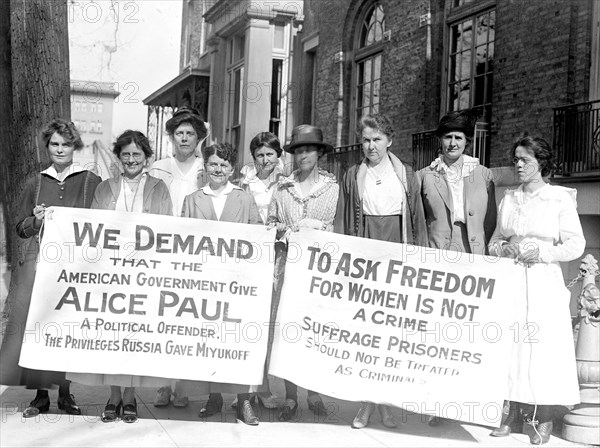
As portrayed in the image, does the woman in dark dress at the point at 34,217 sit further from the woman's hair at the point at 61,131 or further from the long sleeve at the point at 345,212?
the long sleeve at the point at 345,212

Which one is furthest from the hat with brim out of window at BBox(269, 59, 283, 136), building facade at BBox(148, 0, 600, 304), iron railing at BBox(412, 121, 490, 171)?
window at BBox(269, 59, 283, 136)

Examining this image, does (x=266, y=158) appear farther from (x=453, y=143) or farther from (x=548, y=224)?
(x=548, y=224)

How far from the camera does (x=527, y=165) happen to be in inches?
215

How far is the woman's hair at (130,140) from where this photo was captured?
5.52 m

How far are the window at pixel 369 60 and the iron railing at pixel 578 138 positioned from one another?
6085 mm

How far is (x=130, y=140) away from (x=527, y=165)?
2.69m

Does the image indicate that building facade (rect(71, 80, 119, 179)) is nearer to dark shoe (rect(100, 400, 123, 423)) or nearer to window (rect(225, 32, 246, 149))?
window (rect(225, 32, 246, 149))

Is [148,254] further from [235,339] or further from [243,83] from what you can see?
[243,83]

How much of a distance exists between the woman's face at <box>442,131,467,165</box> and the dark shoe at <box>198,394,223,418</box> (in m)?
2.36

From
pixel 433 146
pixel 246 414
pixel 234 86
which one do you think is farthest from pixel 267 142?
pixel 234 86

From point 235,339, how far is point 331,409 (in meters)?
1.10

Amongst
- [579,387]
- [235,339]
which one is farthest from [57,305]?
[579,387]

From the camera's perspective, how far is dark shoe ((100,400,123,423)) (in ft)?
17.6

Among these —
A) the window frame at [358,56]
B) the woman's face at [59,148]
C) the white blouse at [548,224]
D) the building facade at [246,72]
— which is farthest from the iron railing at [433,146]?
the woman's face at [59,148]
